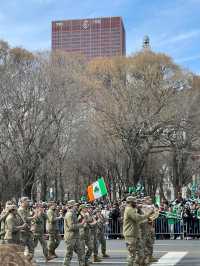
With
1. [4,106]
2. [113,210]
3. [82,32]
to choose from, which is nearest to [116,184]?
[4,106]

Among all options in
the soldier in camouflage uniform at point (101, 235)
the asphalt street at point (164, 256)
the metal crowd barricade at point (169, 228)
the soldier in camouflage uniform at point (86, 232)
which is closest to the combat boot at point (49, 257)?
the asphalt street at point (164, 256)

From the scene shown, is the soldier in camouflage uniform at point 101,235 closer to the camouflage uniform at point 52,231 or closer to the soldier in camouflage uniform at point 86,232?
the camouflage uniform at point 52,231

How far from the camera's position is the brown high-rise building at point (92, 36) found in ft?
335

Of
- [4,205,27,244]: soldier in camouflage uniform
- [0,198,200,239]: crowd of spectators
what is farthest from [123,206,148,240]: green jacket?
[0,198,200,239]: crowd of spectators

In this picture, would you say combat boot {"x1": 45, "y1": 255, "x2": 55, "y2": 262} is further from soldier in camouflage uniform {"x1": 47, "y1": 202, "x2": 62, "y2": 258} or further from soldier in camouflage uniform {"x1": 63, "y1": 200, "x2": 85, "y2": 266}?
soldier in camouflage uniform {"x1": 63, "y1": 200, "x2": 85, "y2": 266}

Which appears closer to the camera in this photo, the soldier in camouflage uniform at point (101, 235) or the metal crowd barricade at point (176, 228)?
the soldier in camouflage uniform at point (101, 235)

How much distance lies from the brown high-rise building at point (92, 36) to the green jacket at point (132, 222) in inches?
3557

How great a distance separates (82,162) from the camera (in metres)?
45.4

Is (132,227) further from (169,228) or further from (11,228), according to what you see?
(169,228)

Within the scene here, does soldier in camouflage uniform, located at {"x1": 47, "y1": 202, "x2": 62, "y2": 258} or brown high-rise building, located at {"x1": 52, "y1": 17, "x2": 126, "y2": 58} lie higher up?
brown high-rise building, located at {"x1": 52, "y1": 17, "x2": 126, "y2": 58}

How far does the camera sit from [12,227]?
36.8 ft

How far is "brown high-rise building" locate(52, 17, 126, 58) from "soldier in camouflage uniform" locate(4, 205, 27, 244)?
296ft

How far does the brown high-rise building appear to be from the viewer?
102188 millimetres

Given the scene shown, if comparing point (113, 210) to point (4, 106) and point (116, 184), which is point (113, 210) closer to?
point (4, 106)
